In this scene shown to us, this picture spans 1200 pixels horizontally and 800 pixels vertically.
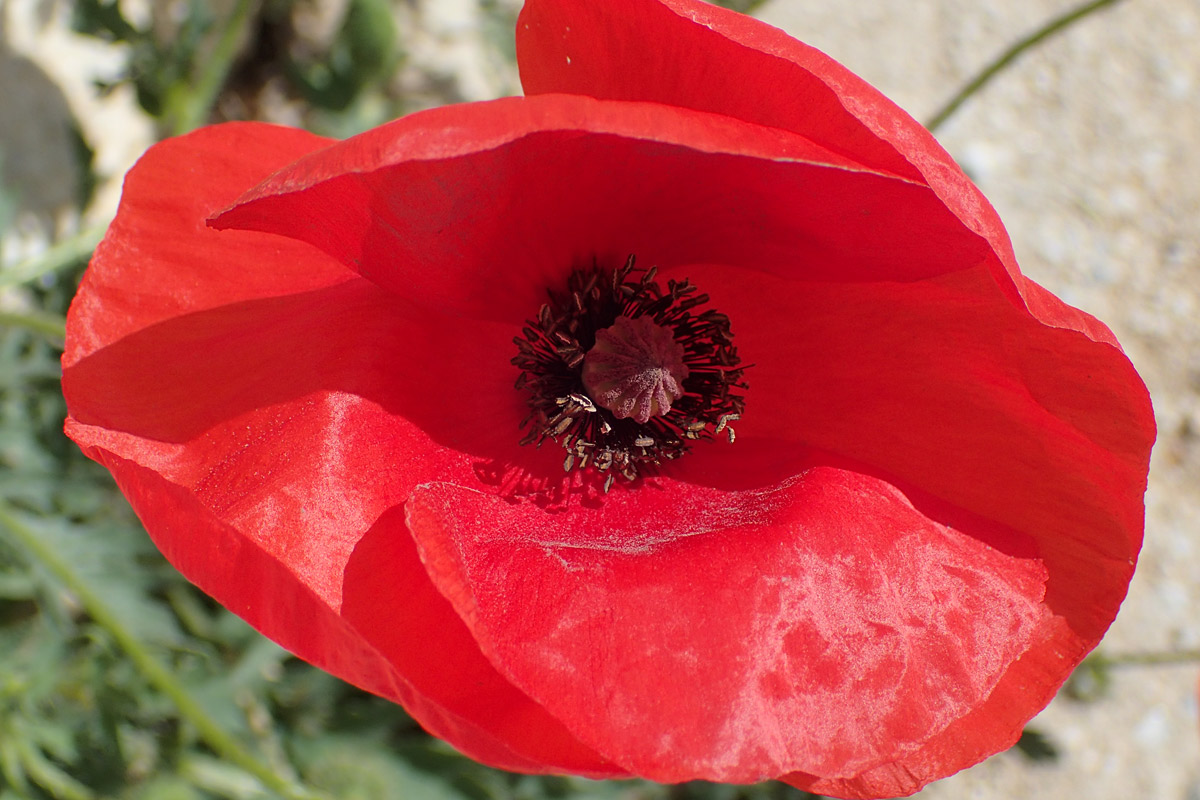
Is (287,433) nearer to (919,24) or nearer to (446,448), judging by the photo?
(446,448)

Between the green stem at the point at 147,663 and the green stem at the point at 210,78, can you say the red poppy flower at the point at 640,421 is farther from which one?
the green stem at the point at 210,78

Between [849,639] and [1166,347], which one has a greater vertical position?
[1166,347]

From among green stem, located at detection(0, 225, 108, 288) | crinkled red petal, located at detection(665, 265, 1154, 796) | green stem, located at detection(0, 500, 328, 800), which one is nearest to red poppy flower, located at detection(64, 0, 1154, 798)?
crinkled red petal, located at detection(665, 265, 1154, 796)

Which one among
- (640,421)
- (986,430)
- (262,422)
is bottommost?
(262,422)

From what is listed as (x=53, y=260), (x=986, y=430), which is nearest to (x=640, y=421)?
(x=986, y=430)

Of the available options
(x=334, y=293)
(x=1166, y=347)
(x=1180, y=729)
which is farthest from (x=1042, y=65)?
(x=334, y=293)

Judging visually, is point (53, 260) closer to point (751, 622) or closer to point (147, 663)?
point (147, 663)
